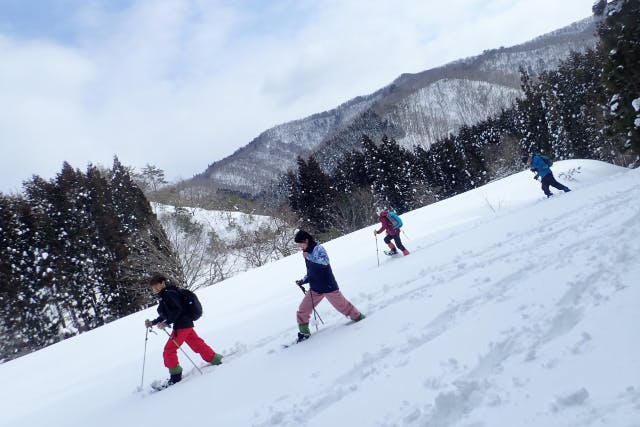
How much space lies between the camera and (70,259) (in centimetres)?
3042

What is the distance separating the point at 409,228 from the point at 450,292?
446 inches

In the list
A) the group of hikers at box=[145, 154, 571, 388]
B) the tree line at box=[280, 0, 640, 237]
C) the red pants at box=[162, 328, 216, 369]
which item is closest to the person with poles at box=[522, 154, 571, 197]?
the group of hikers at box=[145, 154, 571, 388]

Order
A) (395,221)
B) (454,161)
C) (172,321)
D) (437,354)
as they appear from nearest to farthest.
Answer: (437,354)
(172,321)
(395,221)
(454,161)

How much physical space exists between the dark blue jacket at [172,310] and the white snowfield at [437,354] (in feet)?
2.86

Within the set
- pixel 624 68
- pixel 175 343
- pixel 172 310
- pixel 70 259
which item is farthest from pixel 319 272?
pixel 70 259

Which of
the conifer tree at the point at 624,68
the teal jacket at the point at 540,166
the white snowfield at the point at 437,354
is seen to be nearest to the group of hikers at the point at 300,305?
the white snowfield at the point at 437,354

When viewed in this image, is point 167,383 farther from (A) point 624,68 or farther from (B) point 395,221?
(A) point 624,68

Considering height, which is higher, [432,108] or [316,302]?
[432,108]

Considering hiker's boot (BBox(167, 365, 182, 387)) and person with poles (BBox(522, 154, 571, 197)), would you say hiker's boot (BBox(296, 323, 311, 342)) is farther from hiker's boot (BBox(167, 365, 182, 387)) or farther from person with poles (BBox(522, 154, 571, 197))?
person with poles (BBox(522, 154, 571, 197))

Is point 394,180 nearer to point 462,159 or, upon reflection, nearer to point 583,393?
point 462,159

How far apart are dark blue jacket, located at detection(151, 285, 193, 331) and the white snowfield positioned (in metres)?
0.87

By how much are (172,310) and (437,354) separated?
4.00 m

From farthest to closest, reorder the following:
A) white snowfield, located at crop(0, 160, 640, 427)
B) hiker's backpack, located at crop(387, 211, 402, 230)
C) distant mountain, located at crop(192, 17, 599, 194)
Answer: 1. distant mountain, located at crop(192, 17, 599, 194)
2. hiker's backpack, located at crop(387, 211, 402, 230)
3. white snowfield, located at crop(0, 160, 640, 427)

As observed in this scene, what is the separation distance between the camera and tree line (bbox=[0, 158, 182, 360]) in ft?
84.3
